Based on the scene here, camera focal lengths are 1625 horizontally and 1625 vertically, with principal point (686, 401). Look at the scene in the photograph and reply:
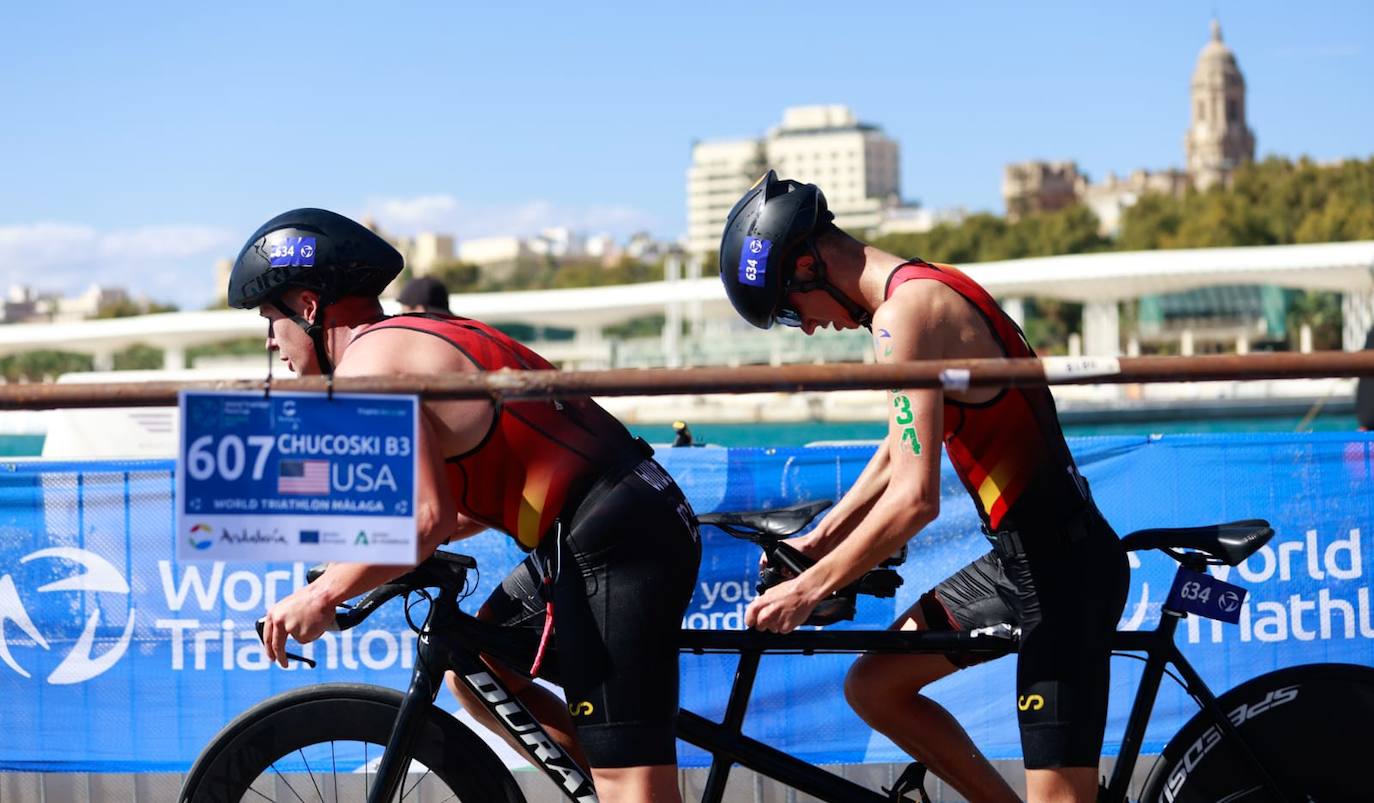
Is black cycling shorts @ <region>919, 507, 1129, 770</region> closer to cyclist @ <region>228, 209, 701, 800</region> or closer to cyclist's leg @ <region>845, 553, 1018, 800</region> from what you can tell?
cyclist's leg @ <region>845, 553, 1018, 800</region>

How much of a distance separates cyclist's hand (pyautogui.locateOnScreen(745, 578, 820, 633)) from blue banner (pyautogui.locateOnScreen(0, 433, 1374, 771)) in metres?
2.24

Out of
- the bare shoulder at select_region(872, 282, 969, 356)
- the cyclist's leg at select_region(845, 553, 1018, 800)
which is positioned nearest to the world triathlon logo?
the cyclist's leg at select_region(845, 553, 1018, 800)

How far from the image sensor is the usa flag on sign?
326 cm

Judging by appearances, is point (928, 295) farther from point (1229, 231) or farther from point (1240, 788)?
point (1229, 231)

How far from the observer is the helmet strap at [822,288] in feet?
12.3

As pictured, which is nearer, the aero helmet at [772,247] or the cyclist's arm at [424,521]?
the cyclist's arm at [424,521]

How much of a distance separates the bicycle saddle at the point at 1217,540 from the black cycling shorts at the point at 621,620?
1.11m

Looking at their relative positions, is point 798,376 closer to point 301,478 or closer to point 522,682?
point 301,478

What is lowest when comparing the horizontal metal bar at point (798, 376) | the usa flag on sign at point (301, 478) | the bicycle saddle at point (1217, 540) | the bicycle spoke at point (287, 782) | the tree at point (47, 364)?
the tree at point (47, 364)

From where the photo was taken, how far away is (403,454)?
130 inches

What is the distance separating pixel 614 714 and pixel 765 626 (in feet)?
1.29

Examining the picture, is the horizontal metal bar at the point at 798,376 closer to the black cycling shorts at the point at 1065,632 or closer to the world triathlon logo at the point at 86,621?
the black cycling shorts at the point at 1065,632

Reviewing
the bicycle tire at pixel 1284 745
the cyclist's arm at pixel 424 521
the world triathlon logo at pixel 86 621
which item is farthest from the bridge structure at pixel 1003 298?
the bicycle tire at pixel 1284 745

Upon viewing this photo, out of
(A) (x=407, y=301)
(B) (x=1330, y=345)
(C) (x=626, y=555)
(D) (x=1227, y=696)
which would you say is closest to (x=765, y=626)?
(C) (x=626, y=555)
